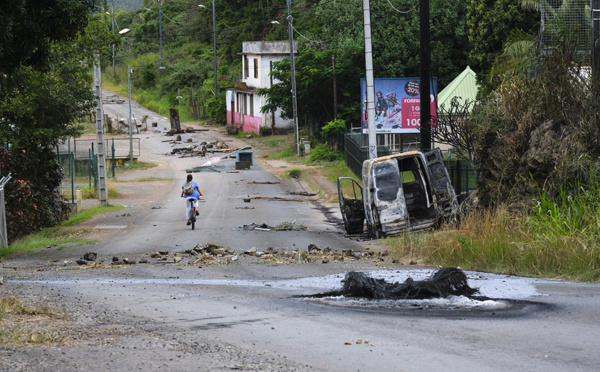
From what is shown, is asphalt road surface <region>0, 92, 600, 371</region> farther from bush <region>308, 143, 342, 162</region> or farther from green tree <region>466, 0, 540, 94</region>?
bush <region>308, 143, 342, 162</region>

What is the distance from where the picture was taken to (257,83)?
63.4m

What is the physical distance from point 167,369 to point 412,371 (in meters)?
1.95

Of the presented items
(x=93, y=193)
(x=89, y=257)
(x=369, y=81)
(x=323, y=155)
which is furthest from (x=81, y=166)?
(x=89, y=257)

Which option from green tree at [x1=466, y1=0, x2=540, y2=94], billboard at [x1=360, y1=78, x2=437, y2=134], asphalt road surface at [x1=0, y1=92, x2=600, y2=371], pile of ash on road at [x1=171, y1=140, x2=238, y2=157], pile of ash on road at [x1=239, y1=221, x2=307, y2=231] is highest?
green tree at [x1=466, y1=0, x2=540, y2=94]

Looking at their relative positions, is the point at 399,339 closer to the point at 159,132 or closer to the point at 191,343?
the point at 191,343

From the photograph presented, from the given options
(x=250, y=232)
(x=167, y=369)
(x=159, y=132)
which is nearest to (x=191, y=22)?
(x=159, y=132)

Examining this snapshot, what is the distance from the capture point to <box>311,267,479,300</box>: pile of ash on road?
8.88 metres

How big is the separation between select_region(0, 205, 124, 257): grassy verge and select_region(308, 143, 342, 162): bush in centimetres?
2120

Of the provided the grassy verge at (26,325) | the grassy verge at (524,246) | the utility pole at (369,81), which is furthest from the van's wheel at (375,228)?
the grassy verge at (26,325)

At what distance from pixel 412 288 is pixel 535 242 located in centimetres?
300

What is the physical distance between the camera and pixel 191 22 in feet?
329

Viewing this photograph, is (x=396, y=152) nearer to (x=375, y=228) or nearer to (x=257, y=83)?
(x=375, y=228)

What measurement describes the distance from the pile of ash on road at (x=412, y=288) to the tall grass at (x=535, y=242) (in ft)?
6.95

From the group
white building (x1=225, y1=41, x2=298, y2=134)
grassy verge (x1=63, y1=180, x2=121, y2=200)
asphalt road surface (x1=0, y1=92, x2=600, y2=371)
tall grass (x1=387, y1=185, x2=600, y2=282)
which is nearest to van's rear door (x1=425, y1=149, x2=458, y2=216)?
asphalt road surface (x1=0, y1=92, x2=600, y2=371)
